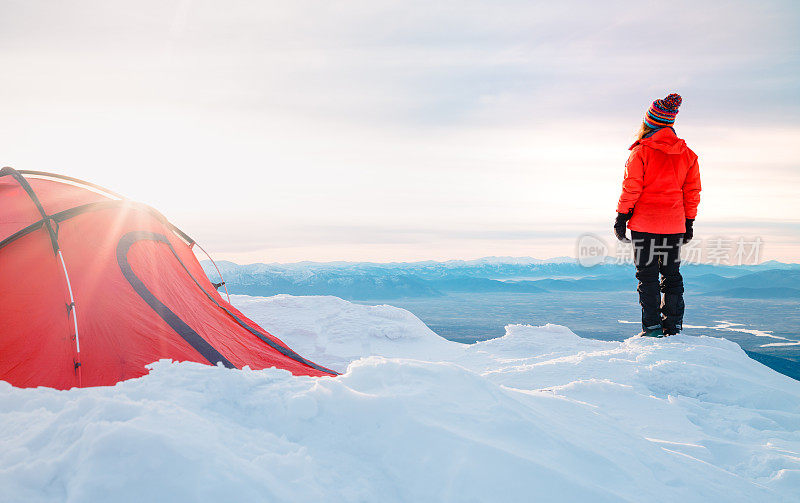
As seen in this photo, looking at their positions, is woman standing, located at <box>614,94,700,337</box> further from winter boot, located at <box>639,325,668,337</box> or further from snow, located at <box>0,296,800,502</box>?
snow, located at <box>0,296,800,502</box>

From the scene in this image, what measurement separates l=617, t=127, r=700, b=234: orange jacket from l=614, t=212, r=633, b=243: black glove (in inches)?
2.6

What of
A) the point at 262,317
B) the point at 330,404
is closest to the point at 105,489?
the point at 330,404

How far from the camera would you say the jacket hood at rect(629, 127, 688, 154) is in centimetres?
583

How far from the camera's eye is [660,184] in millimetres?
5965

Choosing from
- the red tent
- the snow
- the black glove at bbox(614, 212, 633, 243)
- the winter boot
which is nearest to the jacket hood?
the black glove at bbox(614, 212, 633, 243)

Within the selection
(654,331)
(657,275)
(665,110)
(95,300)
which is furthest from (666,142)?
(95,300)

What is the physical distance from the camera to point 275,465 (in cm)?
177

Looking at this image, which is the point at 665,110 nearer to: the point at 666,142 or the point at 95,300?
the point at 666,142

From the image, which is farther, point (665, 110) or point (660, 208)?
point (660, 208)

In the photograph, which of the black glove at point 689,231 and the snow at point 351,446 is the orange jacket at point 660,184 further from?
the snow at point 351,446

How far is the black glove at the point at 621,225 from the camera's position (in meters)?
6.21

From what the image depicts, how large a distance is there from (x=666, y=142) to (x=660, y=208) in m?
0.90

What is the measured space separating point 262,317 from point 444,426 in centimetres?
803

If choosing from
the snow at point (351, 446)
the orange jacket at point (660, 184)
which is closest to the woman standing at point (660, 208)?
the orange jacket at point (660, 184)
